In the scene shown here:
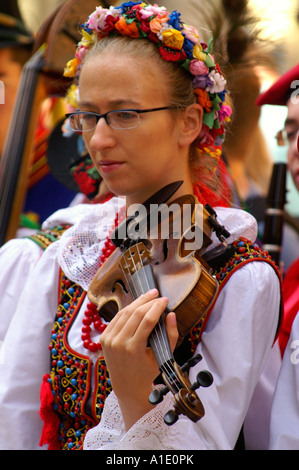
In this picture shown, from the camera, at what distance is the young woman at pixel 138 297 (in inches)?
43.0

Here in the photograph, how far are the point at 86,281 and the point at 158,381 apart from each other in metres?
0.26

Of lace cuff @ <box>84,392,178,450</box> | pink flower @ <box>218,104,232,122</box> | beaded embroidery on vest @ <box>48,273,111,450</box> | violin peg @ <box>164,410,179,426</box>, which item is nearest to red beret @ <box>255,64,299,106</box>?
pink flower @ <box>218,104,232,122</box>

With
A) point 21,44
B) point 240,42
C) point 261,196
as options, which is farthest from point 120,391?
point 21,44

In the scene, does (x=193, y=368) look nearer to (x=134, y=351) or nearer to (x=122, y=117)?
(x=134, y=351)

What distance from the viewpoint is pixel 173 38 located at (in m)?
1.23

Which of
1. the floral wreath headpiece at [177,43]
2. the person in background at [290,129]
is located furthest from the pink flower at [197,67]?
the person in background at [290,129]

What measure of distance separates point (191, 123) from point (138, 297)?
15.5 inches

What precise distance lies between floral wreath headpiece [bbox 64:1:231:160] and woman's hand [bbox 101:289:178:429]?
43cm

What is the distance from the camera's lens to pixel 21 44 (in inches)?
107

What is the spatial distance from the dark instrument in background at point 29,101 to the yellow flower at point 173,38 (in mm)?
849

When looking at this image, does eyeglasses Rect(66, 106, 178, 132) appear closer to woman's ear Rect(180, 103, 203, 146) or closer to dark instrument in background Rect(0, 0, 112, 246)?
woman's ear Rect(180, 103, 203, 146)

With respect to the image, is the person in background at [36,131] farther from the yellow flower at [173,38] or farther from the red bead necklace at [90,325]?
the yellow flower at [173,38]

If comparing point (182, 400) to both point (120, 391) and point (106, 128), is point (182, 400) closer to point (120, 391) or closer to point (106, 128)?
point (120, 391)

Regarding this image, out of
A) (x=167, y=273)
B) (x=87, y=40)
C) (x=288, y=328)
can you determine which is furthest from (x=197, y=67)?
(x=288, y=328)
